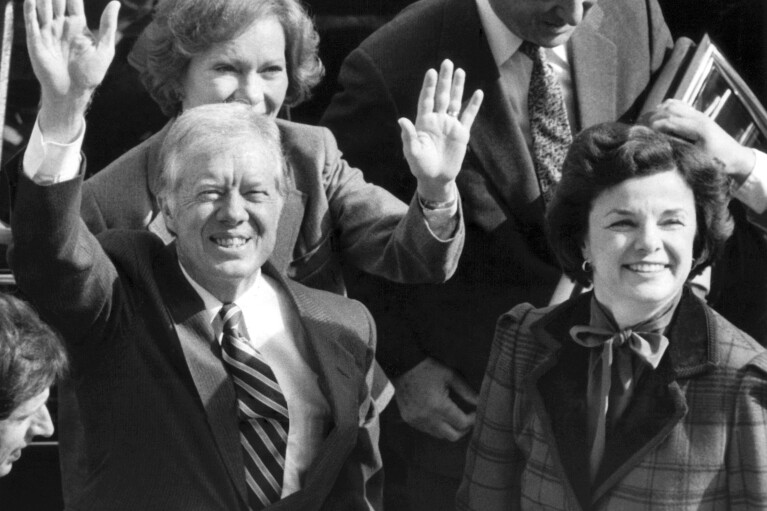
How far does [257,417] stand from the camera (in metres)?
2.78

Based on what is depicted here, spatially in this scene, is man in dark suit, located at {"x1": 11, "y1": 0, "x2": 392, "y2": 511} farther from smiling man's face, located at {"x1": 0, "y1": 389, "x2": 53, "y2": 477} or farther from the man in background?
smiling man's face, located at {"x1": 0, "y1": 389, "x2": 53, "y2": 477}

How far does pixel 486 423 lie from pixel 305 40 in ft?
3.42

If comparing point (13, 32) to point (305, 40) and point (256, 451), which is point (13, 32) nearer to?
point (305, 40)

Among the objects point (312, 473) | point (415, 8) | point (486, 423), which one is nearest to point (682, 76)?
point (415, 8)

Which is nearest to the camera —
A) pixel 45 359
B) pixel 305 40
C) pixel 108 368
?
pixel 45 359

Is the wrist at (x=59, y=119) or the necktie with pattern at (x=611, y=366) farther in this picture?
the necktie with pattern at (x=611, y=366)

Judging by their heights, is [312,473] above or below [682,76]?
below

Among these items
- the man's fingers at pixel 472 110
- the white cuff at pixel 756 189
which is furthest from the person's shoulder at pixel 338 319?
the white cuff at pixel 756 189

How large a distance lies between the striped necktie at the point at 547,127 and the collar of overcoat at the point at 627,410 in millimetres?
542

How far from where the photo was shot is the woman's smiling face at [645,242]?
2742mm

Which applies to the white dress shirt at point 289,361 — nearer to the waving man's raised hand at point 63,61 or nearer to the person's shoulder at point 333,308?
the person's shoulder at point 333,308

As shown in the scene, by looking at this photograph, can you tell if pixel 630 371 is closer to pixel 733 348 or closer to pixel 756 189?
pixel 733 348

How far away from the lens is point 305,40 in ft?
10.8

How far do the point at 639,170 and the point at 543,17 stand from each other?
0.65 meters
